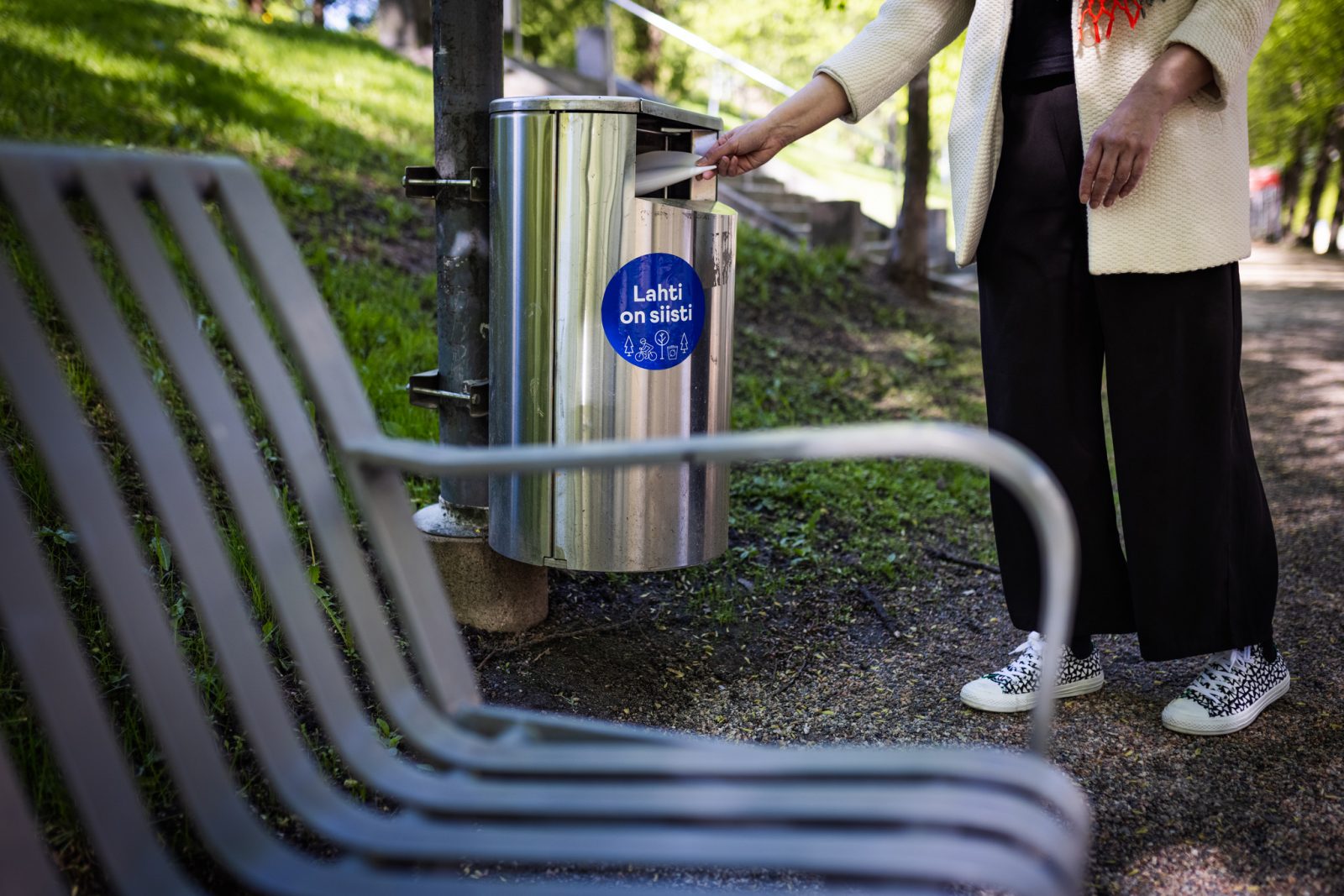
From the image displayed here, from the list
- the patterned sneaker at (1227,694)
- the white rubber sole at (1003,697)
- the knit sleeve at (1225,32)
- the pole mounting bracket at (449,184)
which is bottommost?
the white rubber sole at (1003,697)

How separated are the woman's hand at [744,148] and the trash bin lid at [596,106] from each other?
10cm

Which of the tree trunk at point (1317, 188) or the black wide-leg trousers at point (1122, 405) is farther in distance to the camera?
the tree trunk at point (1317, 188)

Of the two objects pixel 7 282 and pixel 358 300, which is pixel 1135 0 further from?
pixel 358 300

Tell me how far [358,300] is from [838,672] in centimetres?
268

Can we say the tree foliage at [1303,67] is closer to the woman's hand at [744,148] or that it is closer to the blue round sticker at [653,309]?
the woman's hand at [744,148]

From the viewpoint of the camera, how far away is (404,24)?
13367mm

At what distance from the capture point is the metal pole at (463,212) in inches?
105

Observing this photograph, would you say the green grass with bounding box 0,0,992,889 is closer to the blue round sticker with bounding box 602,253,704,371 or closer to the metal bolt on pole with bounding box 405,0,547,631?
the metal bolt on pole with bounding box 405,0,547,631

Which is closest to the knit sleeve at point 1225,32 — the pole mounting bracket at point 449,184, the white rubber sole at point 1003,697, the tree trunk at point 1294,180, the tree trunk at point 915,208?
the white rubber sole at point 1003,697

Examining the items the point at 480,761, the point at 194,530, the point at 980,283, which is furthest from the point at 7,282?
the point at 980,283

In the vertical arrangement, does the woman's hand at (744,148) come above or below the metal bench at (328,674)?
above

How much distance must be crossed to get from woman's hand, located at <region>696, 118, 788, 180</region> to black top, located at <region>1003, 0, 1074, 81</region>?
503 mm

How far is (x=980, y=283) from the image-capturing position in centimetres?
258

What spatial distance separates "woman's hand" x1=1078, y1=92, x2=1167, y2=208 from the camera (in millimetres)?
2131
